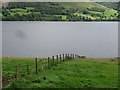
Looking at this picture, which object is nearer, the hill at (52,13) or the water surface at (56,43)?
the water surface at (56,43)

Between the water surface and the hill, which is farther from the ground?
the hill

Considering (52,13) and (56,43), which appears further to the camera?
(52,13)

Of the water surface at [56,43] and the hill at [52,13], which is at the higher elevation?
the hill at [52,13]

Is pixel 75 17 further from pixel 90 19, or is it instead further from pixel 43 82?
pixel 43 82

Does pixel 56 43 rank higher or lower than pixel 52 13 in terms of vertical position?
lower

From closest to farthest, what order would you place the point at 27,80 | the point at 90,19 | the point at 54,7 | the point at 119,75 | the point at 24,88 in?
the point at 24,88 → the point at 27,80 → the point at 119,75 → the point at 90,19 → the point at 54,7

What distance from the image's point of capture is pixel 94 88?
13.9 metres

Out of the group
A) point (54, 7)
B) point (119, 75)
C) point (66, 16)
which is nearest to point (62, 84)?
point (119, 75)

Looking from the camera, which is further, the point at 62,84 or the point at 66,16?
the point at 66,16

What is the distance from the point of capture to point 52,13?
130 metres

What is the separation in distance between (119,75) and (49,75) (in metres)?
4.49

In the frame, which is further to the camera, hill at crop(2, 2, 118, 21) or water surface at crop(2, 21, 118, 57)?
hill at crop(2, 2, 118, 21)

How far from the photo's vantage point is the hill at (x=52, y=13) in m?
114

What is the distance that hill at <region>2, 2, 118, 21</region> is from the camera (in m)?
114
